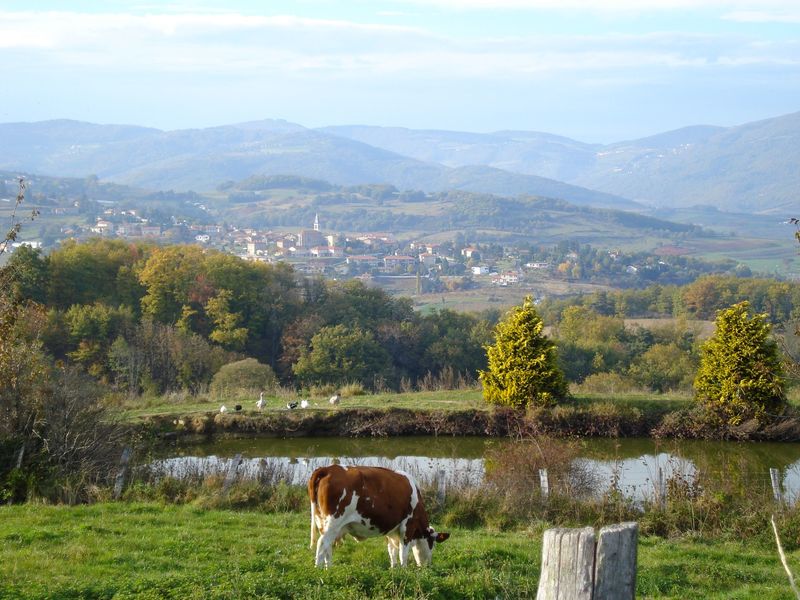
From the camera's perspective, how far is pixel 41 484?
13.7 m

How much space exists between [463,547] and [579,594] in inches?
244

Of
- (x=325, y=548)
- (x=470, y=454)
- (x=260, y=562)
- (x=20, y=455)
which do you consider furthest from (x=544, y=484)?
(x=20, y=455)

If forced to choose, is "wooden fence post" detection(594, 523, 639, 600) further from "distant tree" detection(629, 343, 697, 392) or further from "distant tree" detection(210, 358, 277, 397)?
"distant tree" detection(629, 343, 697, 392)

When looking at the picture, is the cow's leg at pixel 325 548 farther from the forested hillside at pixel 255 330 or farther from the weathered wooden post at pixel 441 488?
the forested hillside at pixel 255 330

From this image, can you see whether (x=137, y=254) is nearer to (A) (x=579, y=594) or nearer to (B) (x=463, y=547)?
(B) (x=463, y=547)

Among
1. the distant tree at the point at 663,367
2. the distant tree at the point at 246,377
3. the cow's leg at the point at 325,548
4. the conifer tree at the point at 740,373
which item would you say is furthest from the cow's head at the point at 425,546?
the distant tree at the point at 663,367

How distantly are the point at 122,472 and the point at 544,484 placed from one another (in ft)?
23.0

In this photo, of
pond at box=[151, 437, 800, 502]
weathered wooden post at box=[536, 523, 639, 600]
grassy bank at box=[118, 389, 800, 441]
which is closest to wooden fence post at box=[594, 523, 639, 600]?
weathered wooden post at box=[536, 523, 639, 600]

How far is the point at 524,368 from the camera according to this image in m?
24.0

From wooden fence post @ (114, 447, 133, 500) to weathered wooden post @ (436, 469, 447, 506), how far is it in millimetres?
5089

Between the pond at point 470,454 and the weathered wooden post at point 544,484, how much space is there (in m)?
3.41

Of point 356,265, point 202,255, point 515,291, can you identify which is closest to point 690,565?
point 202,255

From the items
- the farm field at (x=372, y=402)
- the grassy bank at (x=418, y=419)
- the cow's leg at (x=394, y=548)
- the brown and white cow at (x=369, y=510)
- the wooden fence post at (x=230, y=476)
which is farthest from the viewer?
the farm field at (x=372, y=402)

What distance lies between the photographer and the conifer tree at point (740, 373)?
75.4ft
